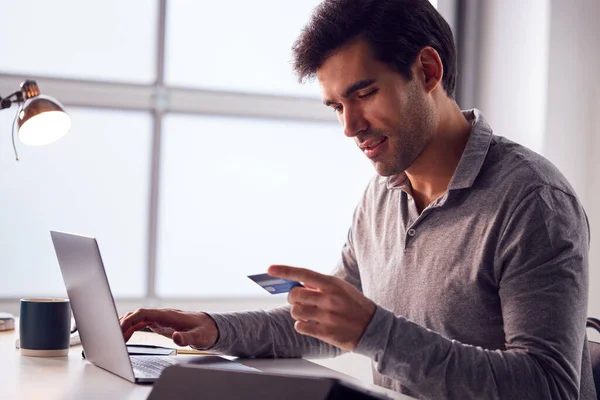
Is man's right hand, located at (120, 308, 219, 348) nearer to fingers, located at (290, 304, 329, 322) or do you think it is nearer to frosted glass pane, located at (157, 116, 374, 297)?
fingers, located at (290, 304, 329, 322)

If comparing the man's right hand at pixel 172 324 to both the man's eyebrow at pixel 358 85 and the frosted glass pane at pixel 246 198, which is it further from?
the frosted glass pane at pixel 246 198

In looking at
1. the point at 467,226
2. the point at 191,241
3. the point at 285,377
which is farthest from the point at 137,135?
the point at 285,377

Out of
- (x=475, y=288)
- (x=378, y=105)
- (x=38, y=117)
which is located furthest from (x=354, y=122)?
(x=38, y=117)

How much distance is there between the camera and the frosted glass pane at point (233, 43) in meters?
3.11

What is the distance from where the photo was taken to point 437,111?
1.78 meters

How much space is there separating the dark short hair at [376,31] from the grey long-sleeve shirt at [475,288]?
22 centimetres

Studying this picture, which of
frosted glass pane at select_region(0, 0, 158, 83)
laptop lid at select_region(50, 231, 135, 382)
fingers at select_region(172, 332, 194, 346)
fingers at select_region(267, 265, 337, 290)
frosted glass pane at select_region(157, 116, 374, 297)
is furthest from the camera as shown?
frosted glass pane at select_region(157, 116, 374, 297)

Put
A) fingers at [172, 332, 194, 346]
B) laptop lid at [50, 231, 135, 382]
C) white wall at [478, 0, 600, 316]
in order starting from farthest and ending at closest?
1. white wall at [478, 0, 600, 316]
2. fingers at [172, 332, 194, 346]
3. laptop lid at [50, 231, 135, 382]

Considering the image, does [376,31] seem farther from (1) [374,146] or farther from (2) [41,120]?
(2) [41,120]

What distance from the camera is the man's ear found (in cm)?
175

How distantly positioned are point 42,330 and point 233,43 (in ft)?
5.74

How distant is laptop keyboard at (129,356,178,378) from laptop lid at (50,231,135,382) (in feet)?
0.13

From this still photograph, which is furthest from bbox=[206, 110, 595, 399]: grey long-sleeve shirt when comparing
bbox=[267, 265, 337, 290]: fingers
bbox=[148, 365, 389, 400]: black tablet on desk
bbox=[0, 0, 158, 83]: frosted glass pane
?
bbox=[0, 0, 158, 83]: frosted glass pane

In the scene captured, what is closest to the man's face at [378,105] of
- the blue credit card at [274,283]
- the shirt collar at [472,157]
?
the shirt collar at [472,157]
